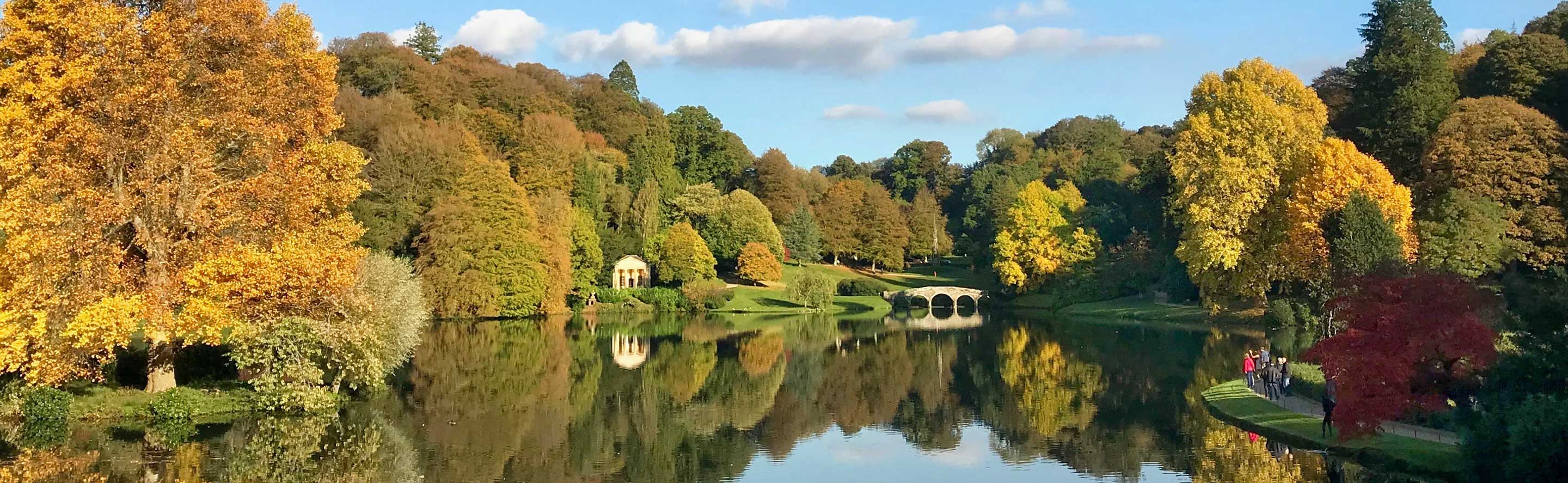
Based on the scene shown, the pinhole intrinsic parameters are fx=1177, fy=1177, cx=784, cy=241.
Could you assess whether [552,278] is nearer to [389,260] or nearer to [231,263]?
[389,260]

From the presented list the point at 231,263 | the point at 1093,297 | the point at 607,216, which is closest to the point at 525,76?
the point at 607,216

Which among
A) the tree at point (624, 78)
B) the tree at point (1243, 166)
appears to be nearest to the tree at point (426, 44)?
the tree at point (624, 78)

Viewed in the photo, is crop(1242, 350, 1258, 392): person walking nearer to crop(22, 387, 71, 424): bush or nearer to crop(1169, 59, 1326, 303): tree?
crop(1169, 59, 1326, 303): tree

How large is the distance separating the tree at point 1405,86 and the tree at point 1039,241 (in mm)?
21217

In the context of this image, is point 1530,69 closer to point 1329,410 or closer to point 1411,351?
point 1329,410

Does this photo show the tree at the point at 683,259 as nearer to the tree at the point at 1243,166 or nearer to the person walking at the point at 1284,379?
the tree at the point at 1243,166

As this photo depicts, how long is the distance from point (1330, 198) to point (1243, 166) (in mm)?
4635

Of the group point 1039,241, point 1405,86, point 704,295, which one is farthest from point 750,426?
point 1039,241

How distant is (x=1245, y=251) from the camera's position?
168 feet

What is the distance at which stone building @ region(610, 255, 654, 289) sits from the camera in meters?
74.0

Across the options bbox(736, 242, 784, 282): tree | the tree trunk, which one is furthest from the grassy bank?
the tree trunk

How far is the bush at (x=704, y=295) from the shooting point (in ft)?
234

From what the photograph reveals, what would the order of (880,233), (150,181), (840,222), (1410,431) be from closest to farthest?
(1410,431) < (150,181) < (880,233) < (840,222)

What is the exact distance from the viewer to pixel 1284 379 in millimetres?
26500
